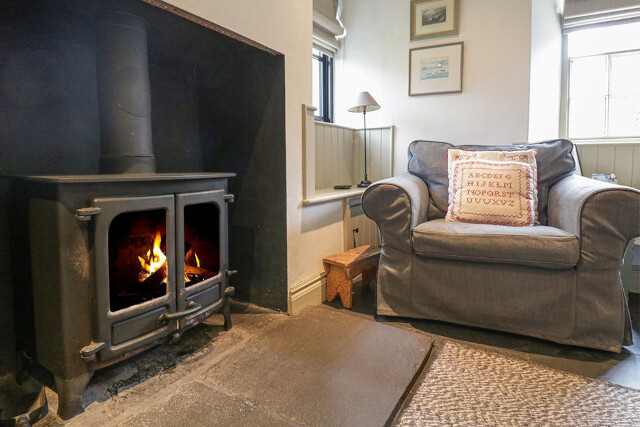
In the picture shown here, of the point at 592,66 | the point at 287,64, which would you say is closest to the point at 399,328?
the point at 287,64

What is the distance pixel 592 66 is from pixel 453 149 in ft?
5.44

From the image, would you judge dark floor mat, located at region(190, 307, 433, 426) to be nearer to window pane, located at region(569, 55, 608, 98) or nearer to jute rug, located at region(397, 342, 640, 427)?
jute rug, located at region(397, 342, 640, 427)

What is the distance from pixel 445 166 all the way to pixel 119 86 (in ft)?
5.95

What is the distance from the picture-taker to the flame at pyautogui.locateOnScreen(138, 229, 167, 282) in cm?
140

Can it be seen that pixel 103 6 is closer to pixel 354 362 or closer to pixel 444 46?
pixel 354 362

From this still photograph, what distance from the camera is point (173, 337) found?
1395 millimetres

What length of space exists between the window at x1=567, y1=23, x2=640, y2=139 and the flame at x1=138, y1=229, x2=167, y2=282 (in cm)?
322

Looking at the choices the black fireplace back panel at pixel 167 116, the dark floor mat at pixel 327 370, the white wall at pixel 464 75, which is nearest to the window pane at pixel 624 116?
the white wall at pixel 464 75

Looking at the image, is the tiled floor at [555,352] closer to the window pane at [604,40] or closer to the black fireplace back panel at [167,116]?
the black fireplace back panel at [167,116]

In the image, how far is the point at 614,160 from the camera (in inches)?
106

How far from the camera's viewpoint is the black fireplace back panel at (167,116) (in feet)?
4.21

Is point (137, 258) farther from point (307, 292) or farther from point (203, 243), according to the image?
point (307, 292)

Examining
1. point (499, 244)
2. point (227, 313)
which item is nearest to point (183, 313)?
point (227, 313)

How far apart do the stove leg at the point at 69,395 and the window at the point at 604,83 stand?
11.7 feet
